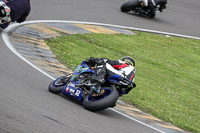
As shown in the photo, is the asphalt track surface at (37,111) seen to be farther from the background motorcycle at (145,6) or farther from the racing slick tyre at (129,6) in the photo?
the background motorcycle at (145,6)

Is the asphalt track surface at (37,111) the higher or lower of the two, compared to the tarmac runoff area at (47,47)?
higher

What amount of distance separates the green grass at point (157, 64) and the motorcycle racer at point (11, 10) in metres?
1.13

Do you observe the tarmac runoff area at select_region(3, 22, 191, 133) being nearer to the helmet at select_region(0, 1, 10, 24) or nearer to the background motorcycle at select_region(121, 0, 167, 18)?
the helmet at select_region(0, 1, 10, 24)

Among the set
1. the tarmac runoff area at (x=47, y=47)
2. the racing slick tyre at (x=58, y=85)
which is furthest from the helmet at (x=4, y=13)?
the racing slick tyre at (x=58, y=85)

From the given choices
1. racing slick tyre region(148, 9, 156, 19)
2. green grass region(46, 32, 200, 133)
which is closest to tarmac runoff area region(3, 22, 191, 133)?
green grass region(46, 32, 200, 133)

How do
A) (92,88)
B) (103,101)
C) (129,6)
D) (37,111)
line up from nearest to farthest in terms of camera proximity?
1. (37,111)
2. (103,101)
3. (92,88)
4. (129,6)

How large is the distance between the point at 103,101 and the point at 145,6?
40.5 feet

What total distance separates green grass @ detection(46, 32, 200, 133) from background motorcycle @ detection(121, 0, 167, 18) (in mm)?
2269

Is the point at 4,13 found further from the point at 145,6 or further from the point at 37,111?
the point at 145,6

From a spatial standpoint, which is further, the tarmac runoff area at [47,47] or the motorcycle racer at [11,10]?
the motorcycle racer at [11,10]

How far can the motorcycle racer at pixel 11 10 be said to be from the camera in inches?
456

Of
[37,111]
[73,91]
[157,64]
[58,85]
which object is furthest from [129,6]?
[37,111]

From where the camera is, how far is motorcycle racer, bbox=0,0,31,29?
11570mm

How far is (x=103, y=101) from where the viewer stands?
7.39 metres
